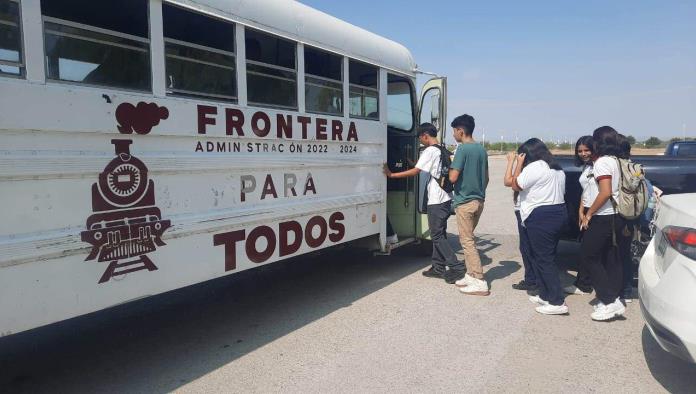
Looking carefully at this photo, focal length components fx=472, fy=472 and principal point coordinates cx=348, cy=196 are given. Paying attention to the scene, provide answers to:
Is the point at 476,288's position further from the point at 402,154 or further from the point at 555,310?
the point at 402,154

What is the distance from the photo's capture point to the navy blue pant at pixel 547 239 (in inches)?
165

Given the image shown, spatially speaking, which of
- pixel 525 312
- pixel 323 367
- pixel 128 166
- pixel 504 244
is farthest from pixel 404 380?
pixel 504 244

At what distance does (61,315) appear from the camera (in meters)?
2.46

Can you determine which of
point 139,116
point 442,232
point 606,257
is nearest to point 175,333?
point 139,116

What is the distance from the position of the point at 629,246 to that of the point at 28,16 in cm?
465

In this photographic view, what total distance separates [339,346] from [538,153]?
2.49m

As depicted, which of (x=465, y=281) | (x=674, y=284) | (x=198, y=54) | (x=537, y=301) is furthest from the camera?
(x=465, y=281)

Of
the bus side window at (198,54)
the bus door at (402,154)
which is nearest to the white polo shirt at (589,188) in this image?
the bus door at (402,154)

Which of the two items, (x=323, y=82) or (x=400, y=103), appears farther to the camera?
(x=400, y=103)

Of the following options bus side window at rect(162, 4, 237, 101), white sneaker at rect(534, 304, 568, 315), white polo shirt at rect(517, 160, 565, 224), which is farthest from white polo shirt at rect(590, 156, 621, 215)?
bus side window at rect(162, 4, 237, 101)

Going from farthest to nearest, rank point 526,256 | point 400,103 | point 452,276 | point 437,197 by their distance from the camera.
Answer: point 400,103 → point 452,276 → point 437,197 → point 526,256

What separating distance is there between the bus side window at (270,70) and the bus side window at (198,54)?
173 mm

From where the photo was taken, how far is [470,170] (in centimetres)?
481

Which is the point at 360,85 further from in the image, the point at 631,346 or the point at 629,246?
the point at 631,346
